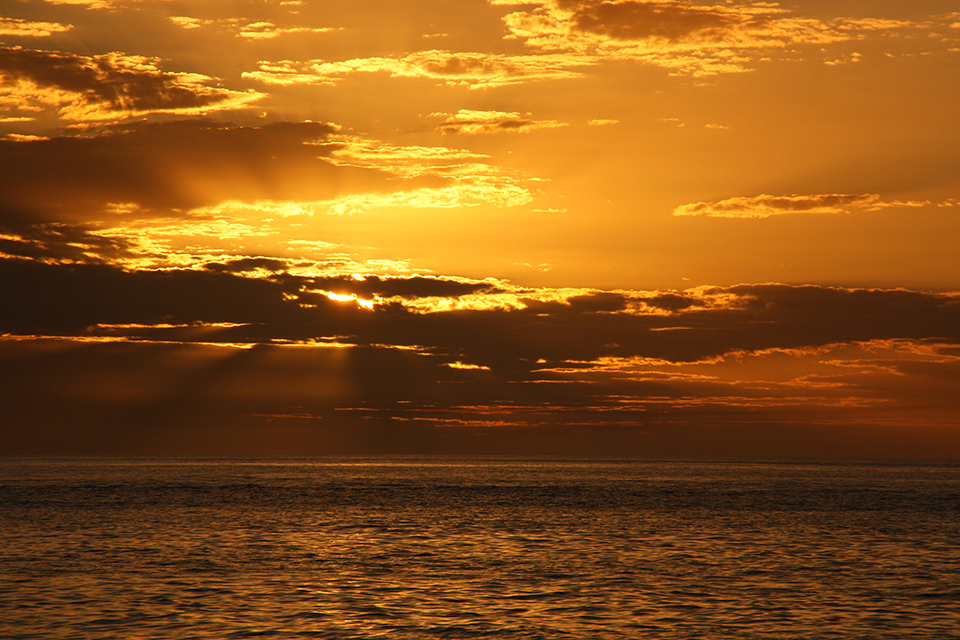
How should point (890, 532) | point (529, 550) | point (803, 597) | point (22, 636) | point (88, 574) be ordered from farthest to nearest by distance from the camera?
point (890, 532)
point (529, 550)
point (88, 574)
point (803, 597)
point (22, 636)

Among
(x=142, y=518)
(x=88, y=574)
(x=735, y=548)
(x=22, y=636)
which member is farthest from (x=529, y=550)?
(x=142, y=518)

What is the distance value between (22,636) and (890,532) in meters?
55.4

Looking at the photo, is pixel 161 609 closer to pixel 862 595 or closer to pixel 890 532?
pixel 862 595

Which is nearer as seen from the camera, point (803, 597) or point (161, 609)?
point (161, 609)

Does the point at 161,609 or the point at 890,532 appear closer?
the point at 161,609

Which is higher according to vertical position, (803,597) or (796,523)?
(803,597)

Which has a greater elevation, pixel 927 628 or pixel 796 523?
pixel 927 628

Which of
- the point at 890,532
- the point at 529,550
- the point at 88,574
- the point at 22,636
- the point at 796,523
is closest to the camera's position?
the point at 22,636

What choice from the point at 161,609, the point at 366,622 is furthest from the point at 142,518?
the point at 366,622

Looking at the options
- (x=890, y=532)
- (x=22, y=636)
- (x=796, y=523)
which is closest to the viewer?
(x=22, y=636)

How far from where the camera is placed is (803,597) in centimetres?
3459

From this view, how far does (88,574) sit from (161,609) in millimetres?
9388

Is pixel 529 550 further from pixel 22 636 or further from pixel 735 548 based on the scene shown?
pixel 22 636

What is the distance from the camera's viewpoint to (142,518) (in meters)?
68.6
